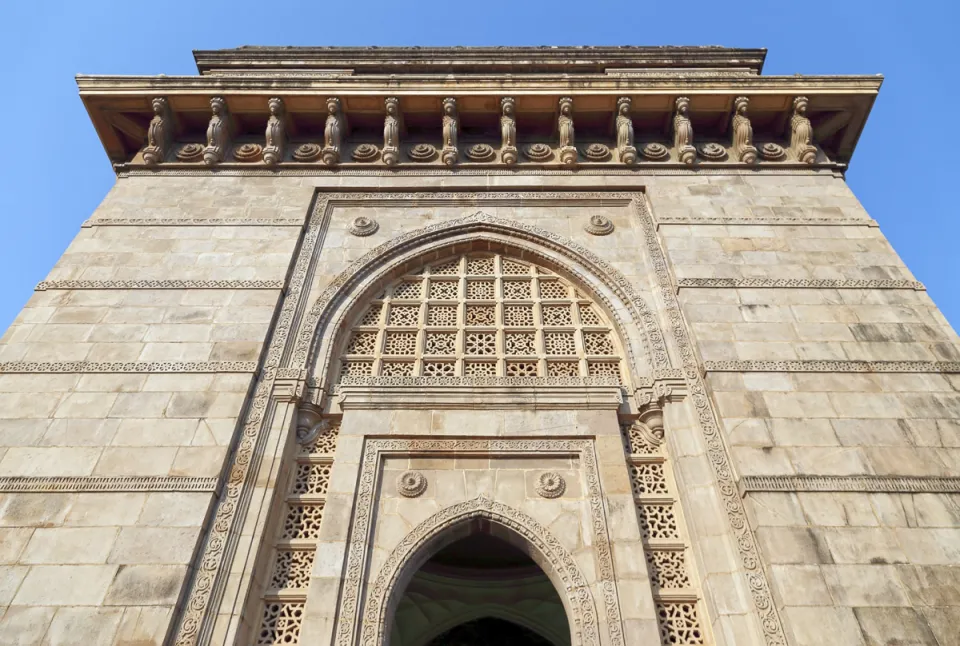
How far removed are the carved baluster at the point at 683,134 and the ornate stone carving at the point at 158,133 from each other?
214 inches

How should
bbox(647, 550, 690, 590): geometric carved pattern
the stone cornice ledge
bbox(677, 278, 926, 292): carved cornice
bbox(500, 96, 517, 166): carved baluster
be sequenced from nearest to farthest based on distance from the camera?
1. bbox(647, 550, 690, 590): geometric carved pattern
2. the stone cornice ledge
3. bbox(677, 278, 926, 292): carved cornice
4. bbox(500, 96, 517, 166): carved baluster

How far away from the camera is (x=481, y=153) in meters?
7.03

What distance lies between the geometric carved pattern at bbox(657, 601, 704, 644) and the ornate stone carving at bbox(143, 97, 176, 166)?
249 inches

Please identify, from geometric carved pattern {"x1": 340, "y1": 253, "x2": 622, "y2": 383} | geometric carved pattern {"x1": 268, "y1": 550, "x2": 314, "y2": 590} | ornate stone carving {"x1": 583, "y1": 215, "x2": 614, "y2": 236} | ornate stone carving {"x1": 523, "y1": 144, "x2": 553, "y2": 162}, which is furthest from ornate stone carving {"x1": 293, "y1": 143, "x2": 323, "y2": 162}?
geometric carved pattern {"x1": 268, "y1": 550, "x2": 314, "y2": 590}

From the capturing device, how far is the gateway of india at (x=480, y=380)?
4000 millimetres

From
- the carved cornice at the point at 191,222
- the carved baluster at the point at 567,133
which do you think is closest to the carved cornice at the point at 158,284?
the carved cornice at the point at 191,222

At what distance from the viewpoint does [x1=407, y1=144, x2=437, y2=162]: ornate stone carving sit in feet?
23.1

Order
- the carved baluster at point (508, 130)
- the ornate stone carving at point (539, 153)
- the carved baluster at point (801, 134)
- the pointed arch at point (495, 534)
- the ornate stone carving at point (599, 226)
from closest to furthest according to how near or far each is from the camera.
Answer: the pointed arch at point (495, 534)
the ornate stone carving at point (599, 226)
the carved baluster at point (801, 134)
the carved baluster at point (508, 130)
the ornate stone carving at point (539, 153)

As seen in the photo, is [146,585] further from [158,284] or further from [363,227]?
[363,227]

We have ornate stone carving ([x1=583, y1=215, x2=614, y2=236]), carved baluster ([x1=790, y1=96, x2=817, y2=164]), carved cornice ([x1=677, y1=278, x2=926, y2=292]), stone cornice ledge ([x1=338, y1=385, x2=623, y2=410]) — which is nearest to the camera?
stone cornice ledge ([x1=338, y1=385, x2=623, y2=410])

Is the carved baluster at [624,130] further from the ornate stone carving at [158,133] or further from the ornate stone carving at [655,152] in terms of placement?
the ornate stone carving at [158,133]

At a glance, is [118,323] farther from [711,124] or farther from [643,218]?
[711,124]

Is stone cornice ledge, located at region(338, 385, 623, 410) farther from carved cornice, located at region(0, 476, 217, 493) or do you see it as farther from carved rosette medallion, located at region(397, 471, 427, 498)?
carved cornice, located at region(0, 476, 217, 493)

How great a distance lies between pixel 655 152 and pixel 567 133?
969mm
